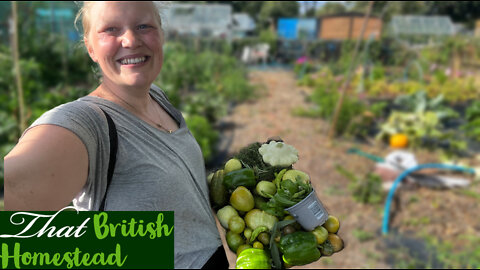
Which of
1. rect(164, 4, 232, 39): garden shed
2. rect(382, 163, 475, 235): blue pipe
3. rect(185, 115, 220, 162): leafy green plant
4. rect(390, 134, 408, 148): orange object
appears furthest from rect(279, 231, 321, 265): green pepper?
rect(164, 4, 232, 39): garden shed

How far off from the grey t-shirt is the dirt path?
0.43m

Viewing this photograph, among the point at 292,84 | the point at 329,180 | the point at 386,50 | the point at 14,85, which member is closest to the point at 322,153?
the point at 329,180

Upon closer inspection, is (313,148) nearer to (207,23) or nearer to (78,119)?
(78,119)

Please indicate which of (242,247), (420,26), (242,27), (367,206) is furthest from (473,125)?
(242,27)

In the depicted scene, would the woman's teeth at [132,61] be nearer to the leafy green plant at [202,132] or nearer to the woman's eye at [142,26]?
the woman's eye at [142,26]

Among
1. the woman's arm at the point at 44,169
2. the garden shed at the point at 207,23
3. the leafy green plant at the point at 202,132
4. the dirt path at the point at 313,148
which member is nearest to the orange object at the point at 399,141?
the dirt path at the point at 313,148

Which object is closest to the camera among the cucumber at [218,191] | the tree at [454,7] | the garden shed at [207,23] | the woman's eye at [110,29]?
the woman's eye at [110,29]

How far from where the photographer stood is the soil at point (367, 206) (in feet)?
11.5

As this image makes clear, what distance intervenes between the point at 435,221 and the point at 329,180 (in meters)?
1.27

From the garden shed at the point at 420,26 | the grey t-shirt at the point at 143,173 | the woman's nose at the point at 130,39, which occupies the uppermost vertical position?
the woman's nose at the point at 130,39

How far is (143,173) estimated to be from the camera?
937mm

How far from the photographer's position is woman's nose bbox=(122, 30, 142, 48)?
849mm

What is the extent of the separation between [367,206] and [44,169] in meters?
3.94

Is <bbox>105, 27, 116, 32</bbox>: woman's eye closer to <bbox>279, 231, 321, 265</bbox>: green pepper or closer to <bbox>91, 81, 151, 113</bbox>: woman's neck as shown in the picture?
<bbox>91, 81, 151, 113</bbox>: woman's neck
